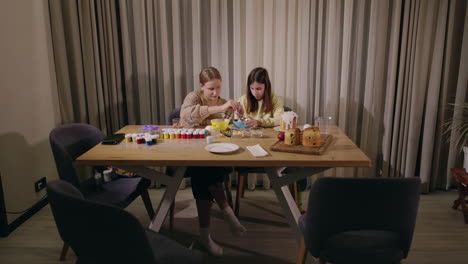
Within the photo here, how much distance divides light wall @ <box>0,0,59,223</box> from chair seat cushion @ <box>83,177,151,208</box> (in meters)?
0.83

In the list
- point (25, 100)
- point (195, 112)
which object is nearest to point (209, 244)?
point (195, 112)

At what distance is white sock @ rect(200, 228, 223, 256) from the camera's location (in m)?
2.16

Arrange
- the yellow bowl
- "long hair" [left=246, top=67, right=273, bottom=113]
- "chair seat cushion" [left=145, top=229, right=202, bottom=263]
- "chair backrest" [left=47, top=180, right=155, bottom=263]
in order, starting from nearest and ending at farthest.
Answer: "chair backrest" [left=47, top=180, right=155, bottom=263]
"chair seat cushion" [left=145, top=229, right=202, bottom=263]
the yellow bowl
"long hair" [left=246, top=67, right=273, bottom=113]

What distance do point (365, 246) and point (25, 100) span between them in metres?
2.53

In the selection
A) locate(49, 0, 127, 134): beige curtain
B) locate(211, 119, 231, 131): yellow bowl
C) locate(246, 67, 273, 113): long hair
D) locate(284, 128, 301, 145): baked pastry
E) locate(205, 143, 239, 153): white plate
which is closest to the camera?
locate(205, 143, 239, 153): white plate

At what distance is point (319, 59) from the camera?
3021 millimetres

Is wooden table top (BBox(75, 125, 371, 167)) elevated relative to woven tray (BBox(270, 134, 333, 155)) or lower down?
lower down

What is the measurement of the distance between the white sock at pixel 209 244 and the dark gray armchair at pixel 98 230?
42.5 inches

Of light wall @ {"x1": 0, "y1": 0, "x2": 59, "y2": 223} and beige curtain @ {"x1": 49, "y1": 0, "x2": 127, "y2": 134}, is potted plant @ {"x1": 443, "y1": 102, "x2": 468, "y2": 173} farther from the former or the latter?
light wall @ {"x1": 0, "y1": 0, "x2": 59, "y2": 223}

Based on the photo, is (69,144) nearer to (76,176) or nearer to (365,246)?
(76,176)

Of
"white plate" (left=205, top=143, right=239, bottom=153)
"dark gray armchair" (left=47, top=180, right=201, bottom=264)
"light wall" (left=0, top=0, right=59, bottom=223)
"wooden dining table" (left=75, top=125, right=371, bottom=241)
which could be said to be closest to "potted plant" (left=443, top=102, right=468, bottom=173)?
"wooden dining table" (left=75, top=125, right=371, bottom=241)

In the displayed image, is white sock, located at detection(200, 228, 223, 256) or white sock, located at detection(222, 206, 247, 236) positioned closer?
white sock, located at detection(200, 228, 223, 256)

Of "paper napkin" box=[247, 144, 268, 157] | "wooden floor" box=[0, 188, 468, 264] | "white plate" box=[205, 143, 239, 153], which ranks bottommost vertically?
"wooden floor" box=[0, 188, 468, 264]

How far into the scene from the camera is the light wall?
2.42 m
